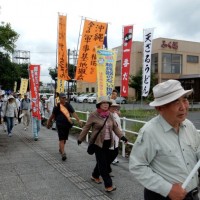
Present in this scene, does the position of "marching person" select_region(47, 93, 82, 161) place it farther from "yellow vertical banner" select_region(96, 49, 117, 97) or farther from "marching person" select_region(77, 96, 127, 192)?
"marching person" select_region(77, 96, 127, 192)

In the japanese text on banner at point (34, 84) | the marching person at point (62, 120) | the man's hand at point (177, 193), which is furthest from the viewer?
the japanese text on banner at point (34, 84)

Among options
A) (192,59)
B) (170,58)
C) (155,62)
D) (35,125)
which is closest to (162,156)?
(35,125)

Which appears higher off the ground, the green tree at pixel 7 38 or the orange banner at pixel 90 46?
the green tree at pixel 7 38

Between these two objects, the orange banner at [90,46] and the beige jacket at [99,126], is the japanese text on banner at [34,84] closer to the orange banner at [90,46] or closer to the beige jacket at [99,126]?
the orange banner at [90,46]

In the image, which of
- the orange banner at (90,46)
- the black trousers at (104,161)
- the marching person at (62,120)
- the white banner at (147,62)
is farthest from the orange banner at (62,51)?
the black trousers at (104,161)

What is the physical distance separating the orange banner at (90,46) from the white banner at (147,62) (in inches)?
113

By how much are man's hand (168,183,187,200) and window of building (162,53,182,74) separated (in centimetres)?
4005

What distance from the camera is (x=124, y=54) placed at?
10.9 m

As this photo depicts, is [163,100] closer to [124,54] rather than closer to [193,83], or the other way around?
[124,54]

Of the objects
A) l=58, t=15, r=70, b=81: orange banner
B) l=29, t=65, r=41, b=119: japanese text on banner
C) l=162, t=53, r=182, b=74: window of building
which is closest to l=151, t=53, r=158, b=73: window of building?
l=162, t=53, r=182, b=74: window of building

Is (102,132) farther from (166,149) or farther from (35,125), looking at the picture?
(35,125)

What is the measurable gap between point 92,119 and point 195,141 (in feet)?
10.9

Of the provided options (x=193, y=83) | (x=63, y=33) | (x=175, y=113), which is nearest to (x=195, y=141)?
(x=175, y=113)

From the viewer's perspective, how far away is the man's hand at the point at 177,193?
7.07 feet
